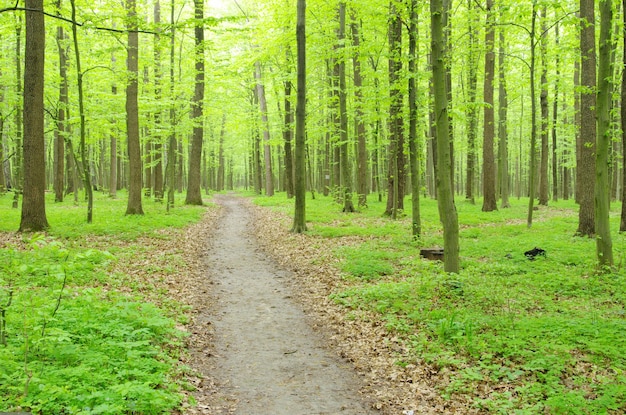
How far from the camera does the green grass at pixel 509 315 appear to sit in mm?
4781

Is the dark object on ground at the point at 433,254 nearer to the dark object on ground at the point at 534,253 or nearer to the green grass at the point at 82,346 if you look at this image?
the dark object on ground at the point at 534,253

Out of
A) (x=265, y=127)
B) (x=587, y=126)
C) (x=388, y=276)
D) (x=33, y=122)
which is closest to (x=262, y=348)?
(x=388, y=276)

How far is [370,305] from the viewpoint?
7.93 meters

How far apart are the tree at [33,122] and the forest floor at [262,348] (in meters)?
5.02

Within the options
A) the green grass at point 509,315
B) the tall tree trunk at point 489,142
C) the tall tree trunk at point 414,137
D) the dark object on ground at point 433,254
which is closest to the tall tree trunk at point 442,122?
the green grass at point 509,315

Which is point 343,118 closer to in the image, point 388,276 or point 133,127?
point 133,127

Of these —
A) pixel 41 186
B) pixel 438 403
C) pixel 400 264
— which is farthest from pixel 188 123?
pixel 438 403

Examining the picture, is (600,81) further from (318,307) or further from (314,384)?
(314,384)

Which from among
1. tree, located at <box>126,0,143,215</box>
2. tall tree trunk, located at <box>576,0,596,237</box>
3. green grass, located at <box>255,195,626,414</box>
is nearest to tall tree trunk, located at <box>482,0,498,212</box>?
tall tree trunk, located at <box>576,0,596,237</box>

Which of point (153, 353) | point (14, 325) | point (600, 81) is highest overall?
point (600, 81)

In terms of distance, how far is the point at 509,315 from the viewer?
6.69 m

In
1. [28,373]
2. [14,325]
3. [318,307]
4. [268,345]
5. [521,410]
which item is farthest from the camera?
[318,307]

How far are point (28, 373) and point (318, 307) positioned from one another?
5.24 meters

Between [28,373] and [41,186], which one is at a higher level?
[41,186]
